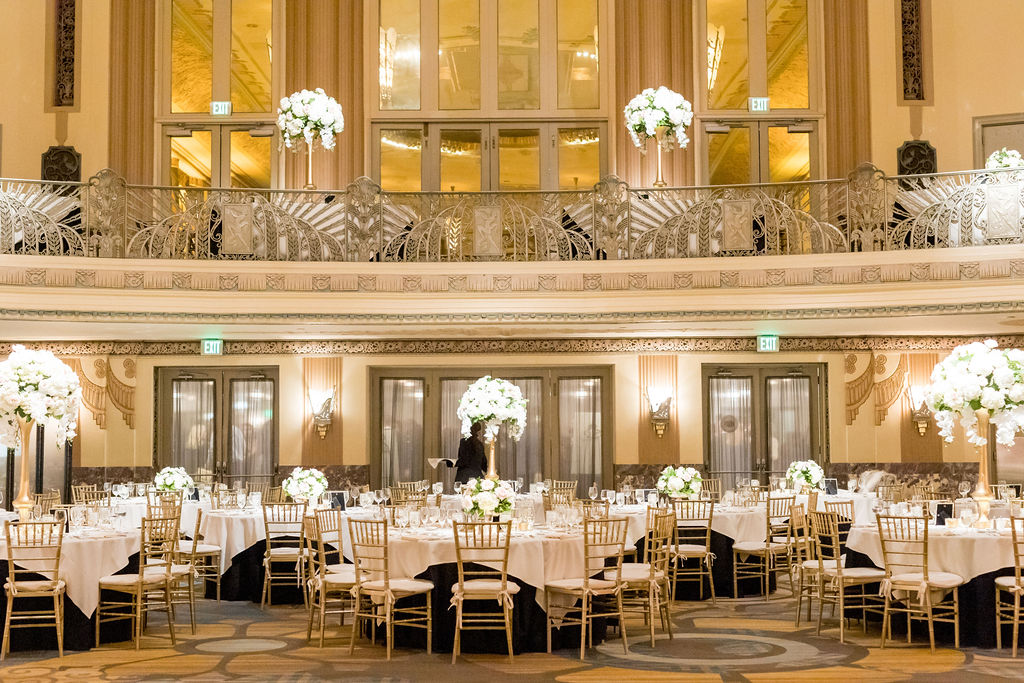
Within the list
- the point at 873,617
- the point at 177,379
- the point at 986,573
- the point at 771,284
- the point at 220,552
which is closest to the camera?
the point at 986,573

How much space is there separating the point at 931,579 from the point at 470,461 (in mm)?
5473

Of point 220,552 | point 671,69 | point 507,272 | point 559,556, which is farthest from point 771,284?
point 220,552

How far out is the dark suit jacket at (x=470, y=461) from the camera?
12496 millimetres

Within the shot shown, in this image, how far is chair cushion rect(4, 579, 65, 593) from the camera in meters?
8.21

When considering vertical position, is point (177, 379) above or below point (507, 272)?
below

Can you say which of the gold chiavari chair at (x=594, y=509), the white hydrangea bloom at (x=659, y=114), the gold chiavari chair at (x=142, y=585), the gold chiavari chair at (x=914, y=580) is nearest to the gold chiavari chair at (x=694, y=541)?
the gold chiavari chair at (x=594, y=509)

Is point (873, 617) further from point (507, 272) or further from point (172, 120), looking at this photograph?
point (172, 120)

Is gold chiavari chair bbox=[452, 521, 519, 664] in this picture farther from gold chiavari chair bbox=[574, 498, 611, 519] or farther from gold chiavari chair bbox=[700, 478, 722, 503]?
gold chiavari chair bbox=[700, 478, 722, 503]

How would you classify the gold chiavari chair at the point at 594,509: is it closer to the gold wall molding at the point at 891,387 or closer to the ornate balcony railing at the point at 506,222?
the ornate balcony railing at the point at 506,222

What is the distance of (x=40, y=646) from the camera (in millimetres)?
8562

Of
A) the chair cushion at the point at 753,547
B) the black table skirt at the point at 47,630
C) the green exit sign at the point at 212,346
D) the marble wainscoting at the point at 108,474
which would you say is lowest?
the black table skirt at the point at 47,630

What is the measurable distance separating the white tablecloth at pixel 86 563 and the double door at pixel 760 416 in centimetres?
913

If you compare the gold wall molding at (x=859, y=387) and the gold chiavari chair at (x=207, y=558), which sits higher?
the gold wall molding at (x=859, y=387)

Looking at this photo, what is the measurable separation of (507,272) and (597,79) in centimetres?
456
